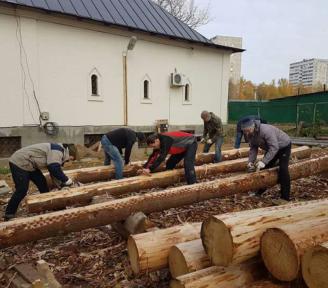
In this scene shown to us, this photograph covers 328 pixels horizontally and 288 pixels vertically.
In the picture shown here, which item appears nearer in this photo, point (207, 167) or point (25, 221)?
point (25, 221)

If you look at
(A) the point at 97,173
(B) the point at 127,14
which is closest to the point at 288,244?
(A) the point at 97,173

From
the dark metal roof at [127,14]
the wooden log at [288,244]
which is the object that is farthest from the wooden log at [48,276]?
the dark metal roof at [127,14]

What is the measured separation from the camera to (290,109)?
23.8 metres

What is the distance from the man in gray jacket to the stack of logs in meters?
2.11

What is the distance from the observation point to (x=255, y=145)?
5445mm

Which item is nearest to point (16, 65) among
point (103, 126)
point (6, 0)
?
point (6, 0)

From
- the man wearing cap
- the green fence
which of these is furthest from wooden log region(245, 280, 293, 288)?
the green fence

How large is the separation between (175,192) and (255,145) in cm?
181

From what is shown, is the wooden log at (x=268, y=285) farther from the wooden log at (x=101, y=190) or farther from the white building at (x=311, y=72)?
the white building at (x=311, y=72)

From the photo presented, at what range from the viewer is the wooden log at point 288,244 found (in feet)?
7.39

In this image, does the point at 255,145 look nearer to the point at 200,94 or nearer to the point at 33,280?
the point at 33,280

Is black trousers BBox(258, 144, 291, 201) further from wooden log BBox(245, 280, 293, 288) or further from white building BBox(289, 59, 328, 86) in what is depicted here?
white building BBox(289, 59, 328, 86)

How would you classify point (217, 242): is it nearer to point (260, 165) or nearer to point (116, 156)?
point (260, 165)

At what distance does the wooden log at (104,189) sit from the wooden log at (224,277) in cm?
257
